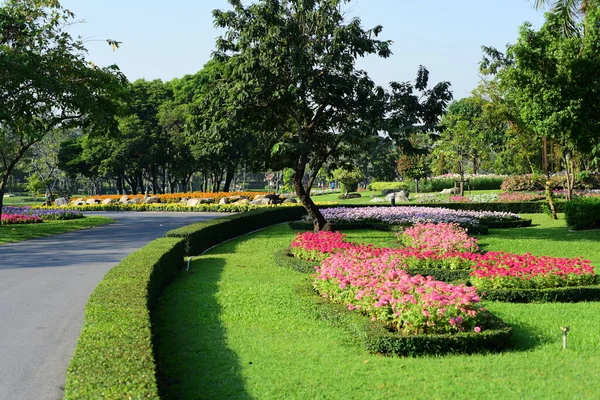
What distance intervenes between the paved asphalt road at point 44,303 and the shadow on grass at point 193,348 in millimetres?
1028

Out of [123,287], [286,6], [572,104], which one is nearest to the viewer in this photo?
[123,287]

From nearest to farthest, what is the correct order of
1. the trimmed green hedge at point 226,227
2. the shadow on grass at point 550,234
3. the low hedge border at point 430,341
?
the low hedge border at point 430,341, the trimmed green hedge at point 226,227, the shadow on grass at point 550,234

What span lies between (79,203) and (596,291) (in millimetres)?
38507

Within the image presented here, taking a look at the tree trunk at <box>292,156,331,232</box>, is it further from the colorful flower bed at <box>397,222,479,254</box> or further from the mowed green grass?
the mowed green grass

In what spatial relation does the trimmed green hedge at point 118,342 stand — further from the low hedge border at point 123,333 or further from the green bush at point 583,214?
the green bush at point 583,214

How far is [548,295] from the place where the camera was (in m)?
9.51

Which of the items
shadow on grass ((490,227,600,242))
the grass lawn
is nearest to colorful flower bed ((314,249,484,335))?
shadow on grass ((490,227,600,242))

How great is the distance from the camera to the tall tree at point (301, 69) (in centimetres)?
1684

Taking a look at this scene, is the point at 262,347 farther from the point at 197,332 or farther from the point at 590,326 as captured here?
the point at 590,326

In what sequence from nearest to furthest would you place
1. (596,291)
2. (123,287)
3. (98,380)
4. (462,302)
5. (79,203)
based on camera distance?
(98,380) → (462,302) → (123,287) → (596,291) → (79,203)

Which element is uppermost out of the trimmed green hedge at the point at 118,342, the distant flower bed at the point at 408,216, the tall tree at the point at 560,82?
the tall tree at the point at 560,82

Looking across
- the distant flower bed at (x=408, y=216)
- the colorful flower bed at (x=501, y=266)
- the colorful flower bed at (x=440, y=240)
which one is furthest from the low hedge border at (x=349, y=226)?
the colorful flower bed at (x=501, y=266)

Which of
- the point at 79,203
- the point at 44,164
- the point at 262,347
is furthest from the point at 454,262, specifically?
the point at 44,164

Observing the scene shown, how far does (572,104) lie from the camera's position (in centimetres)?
1606
